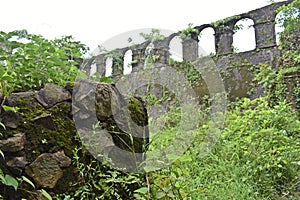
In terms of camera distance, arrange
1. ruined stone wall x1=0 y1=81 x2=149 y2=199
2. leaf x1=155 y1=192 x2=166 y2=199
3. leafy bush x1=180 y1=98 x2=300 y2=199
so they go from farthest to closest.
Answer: leafy bush x1=180 y1=98 x2=300 y2=199 < leaf x1=155 y1=192 x2=166 y2=199 < ruined stone wall x1=0 y1=81 x2=149 y2=199

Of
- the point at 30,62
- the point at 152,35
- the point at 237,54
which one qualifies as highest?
the point at 237,54

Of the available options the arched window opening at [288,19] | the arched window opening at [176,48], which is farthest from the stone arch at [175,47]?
the arched window opening at [288,19]

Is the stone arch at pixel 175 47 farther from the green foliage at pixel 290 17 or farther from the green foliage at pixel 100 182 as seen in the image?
the green foliage at pixel 100 182

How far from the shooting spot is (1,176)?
1.25m

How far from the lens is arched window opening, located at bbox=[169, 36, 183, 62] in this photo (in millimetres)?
8791

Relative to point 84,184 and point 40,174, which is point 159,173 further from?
point 40,174

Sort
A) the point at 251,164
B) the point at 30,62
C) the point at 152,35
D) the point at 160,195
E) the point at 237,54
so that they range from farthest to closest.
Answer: the point at 237,54 < the point at 152,35 < the point at 251,164 < the point at 30,62 < the point at 160,195

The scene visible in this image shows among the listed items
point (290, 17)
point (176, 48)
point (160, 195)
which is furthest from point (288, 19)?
point (160, 195)

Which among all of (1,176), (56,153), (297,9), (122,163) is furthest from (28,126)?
(297,9)

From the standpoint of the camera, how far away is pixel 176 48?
29.9 ft

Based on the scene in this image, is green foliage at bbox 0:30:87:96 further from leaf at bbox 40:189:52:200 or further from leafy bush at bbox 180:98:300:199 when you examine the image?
leafy bush at bbox 180:98:300:199

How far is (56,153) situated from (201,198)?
1218mm

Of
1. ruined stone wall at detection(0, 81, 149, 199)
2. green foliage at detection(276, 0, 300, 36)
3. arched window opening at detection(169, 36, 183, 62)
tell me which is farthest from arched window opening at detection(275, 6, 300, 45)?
ruined stone wall at detection(0, 81, 149, 199)

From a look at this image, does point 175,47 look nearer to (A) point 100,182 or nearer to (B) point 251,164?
(B) point 251,164
